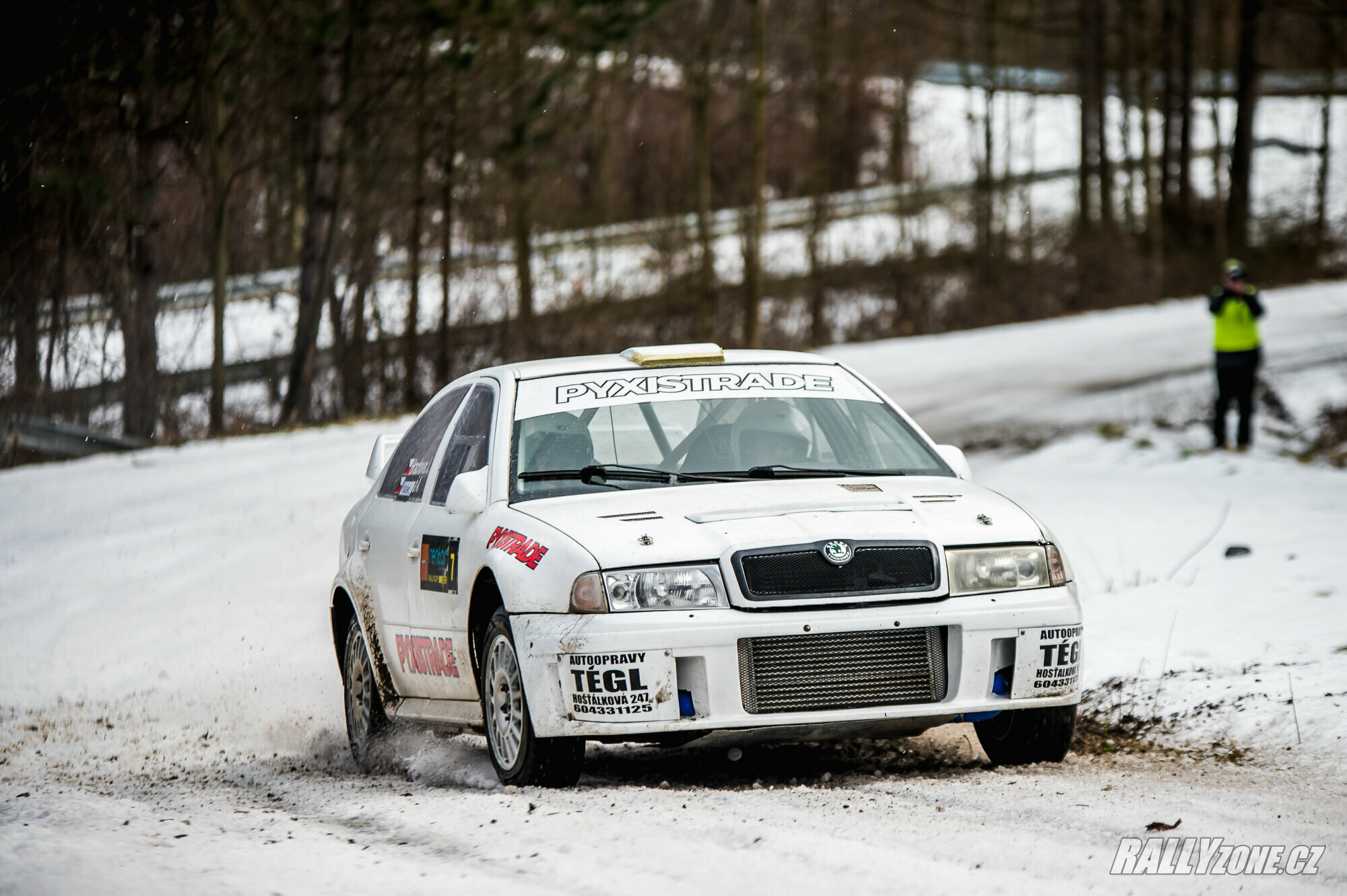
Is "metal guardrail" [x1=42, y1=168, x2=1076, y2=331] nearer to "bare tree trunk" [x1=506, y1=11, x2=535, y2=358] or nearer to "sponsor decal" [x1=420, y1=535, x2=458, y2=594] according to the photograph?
"bare tree trunk" [x1=506, y1=11, x2=535, y2=358]

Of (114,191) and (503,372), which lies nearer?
(503,372)

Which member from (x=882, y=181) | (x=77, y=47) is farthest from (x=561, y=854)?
(x=882, y=181)

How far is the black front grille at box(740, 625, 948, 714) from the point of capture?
4.97 metres

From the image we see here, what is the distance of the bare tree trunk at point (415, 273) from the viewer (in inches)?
871

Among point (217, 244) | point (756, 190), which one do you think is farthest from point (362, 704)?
point (756, 190)

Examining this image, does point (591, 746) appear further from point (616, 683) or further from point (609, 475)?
point (616, 683)

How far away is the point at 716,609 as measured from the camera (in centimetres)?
494

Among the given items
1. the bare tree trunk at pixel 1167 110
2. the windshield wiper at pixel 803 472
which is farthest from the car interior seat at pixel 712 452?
the bare tree trunk at pixel 1167 110

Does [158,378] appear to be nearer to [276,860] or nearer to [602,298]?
[602,298]

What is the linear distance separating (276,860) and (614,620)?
1.29 m

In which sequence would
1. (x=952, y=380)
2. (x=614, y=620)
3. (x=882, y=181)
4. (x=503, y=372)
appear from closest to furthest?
(x=614, y=620) → (x=503, y=372) → (x=952, y=380) → (x=882, y=181)

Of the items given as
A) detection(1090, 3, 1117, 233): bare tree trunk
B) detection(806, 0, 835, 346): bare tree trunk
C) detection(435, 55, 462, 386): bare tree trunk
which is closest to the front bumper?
detection(435, 55, 462, 386): bare tree trunk

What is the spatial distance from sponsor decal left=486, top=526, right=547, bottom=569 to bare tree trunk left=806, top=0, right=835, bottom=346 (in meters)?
21.9

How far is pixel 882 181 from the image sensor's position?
1516 inches
